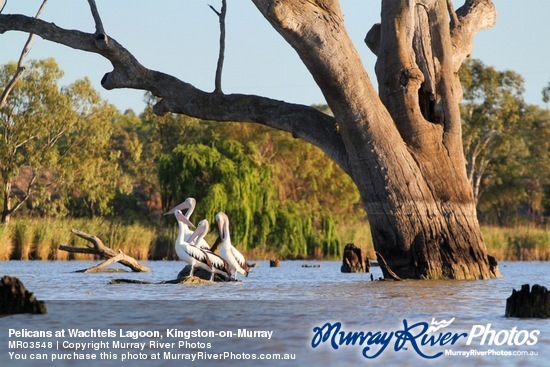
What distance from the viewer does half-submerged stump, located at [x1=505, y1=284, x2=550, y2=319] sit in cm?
950


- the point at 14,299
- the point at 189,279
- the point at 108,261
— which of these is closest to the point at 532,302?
the point at 14,299

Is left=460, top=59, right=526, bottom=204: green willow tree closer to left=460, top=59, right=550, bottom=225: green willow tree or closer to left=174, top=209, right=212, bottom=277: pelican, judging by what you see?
left=460, top=59, right=550, bottom=225: green willow tree

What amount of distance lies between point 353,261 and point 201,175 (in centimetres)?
1598

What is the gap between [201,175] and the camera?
1481 inches

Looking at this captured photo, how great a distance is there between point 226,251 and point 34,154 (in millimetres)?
31486

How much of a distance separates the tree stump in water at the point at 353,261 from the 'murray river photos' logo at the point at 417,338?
1342 cm

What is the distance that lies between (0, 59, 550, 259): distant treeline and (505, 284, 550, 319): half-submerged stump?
23.5 metres

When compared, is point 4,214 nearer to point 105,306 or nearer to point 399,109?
point 399,109

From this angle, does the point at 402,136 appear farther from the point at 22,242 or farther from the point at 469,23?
the point at 22,242

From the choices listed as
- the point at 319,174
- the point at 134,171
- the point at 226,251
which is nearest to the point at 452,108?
the point at 226,251

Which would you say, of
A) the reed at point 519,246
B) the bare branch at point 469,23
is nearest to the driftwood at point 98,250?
the bare branch at point 469,23

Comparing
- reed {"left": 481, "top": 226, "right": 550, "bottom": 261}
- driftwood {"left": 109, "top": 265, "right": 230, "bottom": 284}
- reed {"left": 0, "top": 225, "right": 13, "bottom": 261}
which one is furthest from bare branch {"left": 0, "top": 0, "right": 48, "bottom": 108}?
reed {"left": 481, "top": 226, "right": 550, "bottom": 261}

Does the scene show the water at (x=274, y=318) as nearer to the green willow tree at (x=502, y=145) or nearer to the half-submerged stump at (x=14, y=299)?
the half-submerged stump at (x=14, y=299)

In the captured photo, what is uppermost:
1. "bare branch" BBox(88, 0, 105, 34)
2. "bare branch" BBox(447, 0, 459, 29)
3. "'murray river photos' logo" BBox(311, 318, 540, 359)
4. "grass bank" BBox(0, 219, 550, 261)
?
"bare branch" BBox(447, 0, 459, 29)
